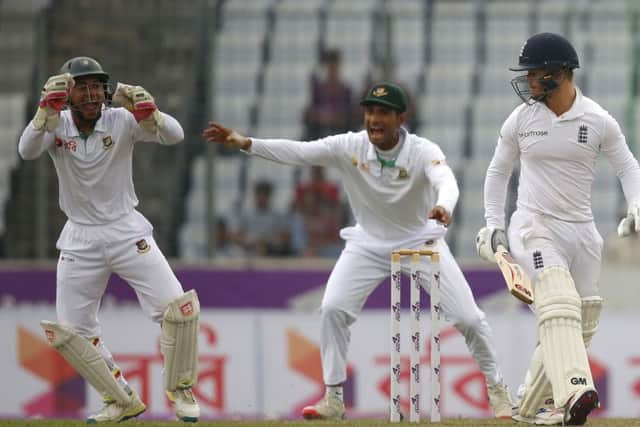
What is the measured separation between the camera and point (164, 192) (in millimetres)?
12750

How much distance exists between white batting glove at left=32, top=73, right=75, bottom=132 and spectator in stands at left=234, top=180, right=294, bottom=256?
457cm

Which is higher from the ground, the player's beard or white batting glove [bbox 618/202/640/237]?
the player's beard

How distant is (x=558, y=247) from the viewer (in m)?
7.74

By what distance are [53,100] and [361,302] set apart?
2115 millimetres

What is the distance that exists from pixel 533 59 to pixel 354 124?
18.1 ft

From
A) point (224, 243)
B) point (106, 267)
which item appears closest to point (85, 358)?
point (106, 267)

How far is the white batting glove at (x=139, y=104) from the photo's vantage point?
809 cm

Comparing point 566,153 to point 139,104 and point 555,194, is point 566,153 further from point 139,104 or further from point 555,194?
point 139,104

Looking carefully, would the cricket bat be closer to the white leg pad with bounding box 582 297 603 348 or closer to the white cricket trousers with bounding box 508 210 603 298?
the white cricket trousers with bounding box 508 210 603 298

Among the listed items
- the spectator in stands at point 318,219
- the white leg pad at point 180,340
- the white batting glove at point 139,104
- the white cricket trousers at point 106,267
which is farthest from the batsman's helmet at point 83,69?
the spectator in stands at point 318,219

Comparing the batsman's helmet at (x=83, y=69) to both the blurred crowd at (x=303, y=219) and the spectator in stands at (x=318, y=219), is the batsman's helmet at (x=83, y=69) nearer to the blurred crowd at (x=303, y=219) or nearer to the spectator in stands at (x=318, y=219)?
the blurred crowd at (x=303, y=219)

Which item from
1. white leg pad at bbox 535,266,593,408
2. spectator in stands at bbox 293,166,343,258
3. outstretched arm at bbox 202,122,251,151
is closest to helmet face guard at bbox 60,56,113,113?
outstretched arm at bbox 202,122,251,151

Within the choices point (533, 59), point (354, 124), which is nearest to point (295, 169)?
point (354, 124)

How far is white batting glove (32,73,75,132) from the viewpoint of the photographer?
7914 millimetres
